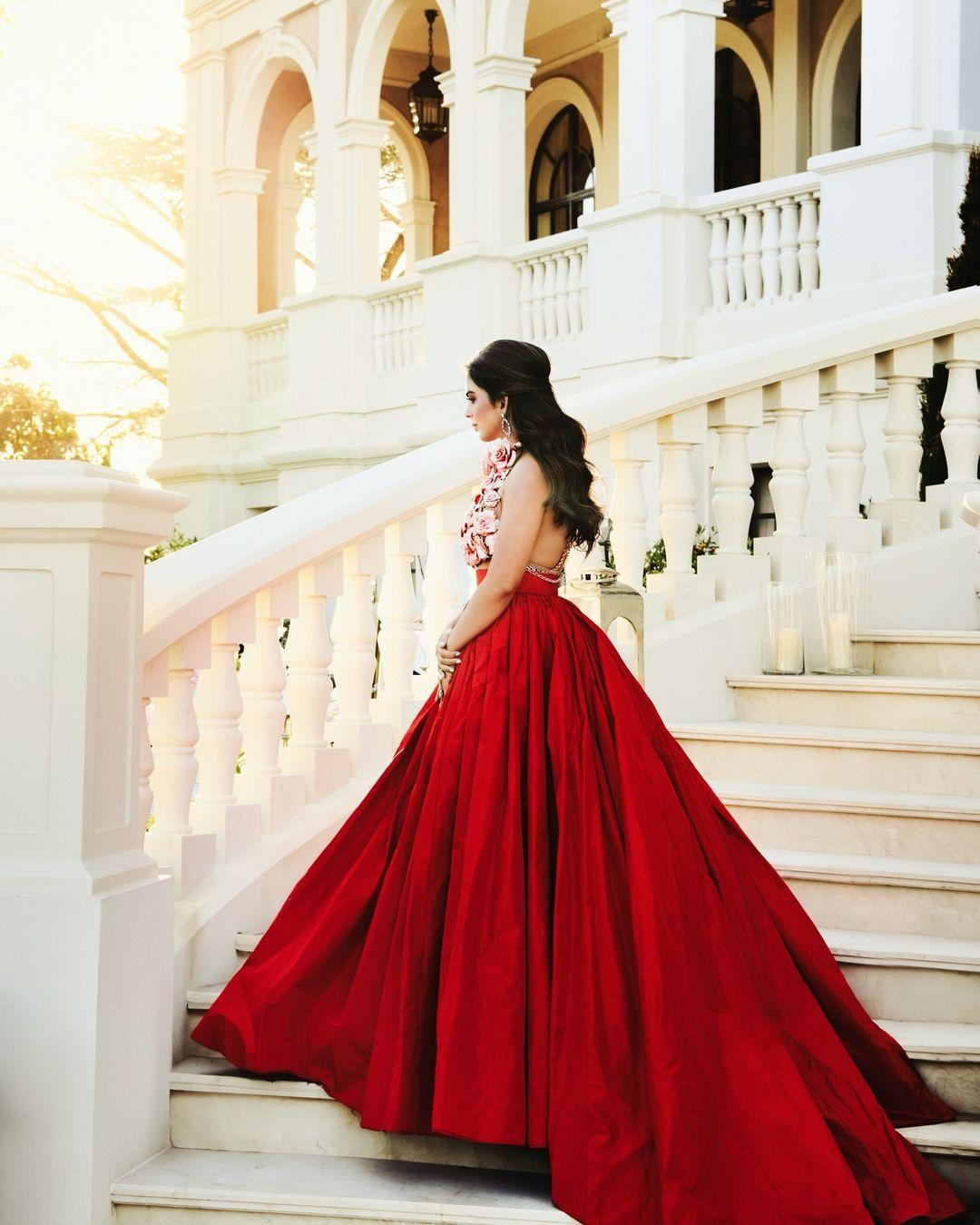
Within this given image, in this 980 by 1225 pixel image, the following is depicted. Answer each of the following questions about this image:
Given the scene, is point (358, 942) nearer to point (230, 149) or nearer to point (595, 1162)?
point (595, 1162)

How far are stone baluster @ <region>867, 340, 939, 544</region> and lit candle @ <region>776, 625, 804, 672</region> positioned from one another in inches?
30.5

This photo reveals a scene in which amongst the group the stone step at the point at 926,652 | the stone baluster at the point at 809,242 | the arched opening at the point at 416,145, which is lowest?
the stone step at the point at 926,652

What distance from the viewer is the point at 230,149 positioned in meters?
16.1

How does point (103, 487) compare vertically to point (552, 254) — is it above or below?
below

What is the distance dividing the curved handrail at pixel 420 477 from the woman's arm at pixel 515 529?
25.8 inches

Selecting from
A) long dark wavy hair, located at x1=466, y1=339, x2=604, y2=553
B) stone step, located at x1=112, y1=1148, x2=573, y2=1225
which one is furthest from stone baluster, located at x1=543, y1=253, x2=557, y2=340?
stone step, located at x1=112, y1=1148, x2=573, y2=1225

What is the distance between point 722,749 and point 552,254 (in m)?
7.87

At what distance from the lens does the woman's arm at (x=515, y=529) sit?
140 inches

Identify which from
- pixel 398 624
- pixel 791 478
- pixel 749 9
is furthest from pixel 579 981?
pixel 749 9

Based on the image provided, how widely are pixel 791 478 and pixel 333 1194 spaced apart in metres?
3.01

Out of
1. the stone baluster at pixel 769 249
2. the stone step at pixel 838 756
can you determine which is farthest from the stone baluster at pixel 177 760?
the stone baluster at pixel 769 249

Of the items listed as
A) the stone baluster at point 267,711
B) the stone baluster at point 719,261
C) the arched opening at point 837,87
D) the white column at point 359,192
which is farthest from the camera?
the white column at point 359,192

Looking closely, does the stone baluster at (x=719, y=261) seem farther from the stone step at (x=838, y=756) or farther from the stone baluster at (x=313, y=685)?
the stone baluster at (x=313, y=685)

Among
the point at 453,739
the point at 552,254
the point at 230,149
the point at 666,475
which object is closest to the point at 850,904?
the point at 453,739
